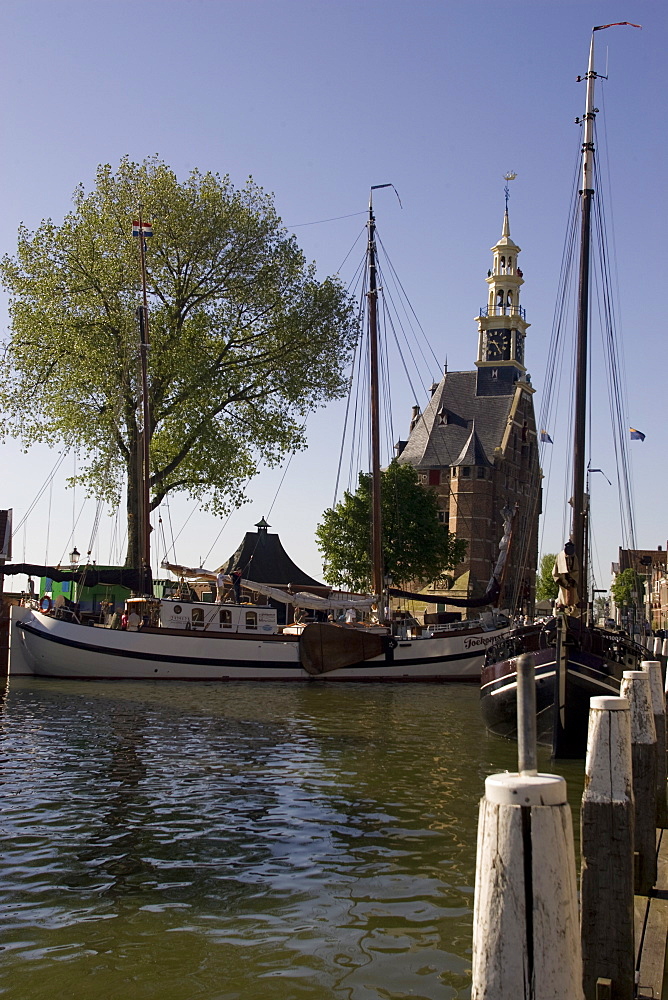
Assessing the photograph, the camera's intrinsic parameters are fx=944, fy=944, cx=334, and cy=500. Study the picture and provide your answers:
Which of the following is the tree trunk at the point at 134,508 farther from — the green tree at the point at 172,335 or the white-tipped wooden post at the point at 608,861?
the white-tipped wooden post at the point at 608,861

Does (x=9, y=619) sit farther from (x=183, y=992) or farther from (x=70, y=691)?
(x=183, y=992)

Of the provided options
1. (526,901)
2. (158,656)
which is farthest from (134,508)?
(526,901)

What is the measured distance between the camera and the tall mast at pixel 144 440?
1291 inches

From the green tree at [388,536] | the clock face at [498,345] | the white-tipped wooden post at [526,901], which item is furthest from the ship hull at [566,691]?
Result: the clock face at [498,345]

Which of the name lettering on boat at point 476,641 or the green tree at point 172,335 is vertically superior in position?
the green tree at point 172,335

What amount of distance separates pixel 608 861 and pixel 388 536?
50.3 meters

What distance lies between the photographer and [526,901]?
3.29 metres

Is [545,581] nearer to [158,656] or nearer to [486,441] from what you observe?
[486,441]

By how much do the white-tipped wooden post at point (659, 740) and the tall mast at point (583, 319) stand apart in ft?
37.9

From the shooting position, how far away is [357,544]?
5525 centimetres

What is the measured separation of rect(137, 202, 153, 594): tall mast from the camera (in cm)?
3278

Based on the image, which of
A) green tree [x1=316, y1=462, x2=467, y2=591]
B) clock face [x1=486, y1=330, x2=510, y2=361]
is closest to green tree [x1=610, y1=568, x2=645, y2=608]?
clock face [x1=486, y1=330, x2=510, y2=361]

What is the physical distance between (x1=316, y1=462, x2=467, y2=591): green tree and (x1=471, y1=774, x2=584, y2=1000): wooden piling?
50.3m

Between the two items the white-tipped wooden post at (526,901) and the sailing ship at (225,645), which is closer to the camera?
the white-tipped wooden post at (526,901)
